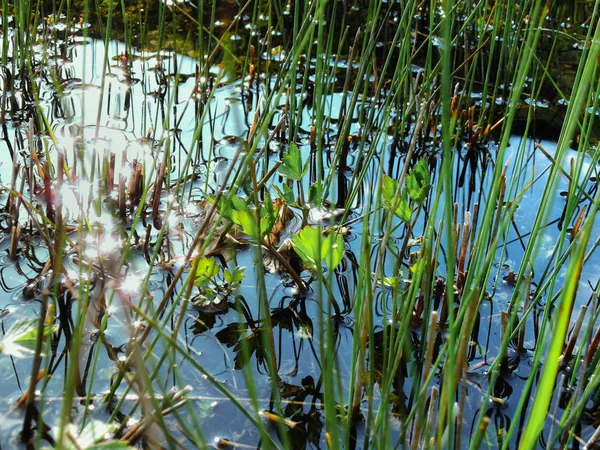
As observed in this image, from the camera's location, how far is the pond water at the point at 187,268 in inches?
45.0

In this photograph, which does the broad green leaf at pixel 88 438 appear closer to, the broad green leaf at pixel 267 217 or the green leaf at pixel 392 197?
the broad green leaf at pixel 267 217

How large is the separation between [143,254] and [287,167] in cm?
41

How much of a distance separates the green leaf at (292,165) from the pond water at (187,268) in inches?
2.7

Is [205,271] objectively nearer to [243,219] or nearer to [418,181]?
[243,219]

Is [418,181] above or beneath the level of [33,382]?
above

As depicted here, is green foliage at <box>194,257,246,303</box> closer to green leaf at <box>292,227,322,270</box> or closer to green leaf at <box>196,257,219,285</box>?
green leaf at <box>196,257,219,285</box>

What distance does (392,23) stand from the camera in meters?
3.05

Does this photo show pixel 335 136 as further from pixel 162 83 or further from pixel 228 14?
pixel 228 14

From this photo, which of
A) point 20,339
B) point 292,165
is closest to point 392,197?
point 292,165

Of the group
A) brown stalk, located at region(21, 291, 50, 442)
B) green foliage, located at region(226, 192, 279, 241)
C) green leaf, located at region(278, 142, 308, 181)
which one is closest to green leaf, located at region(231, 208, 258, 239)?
green foliage, located at region(226, 192, 279, 241)

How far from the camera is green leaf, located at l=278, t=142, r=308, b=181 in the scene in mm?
1526

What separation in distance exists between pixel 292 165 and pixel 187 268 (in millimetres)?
339

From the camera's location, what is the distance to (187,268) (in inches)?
59.0

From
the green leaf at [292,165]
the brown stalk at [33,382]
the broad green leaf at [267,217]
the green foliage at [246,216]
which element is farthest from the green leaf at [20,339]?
the green leaf at [292,165]
